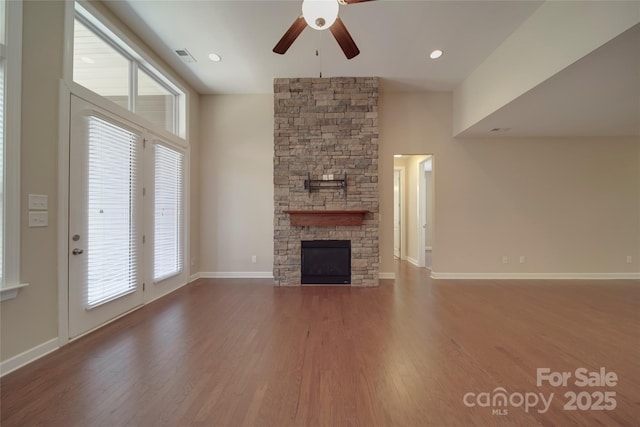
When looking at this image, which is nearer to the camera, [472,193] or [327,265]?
[327,265]

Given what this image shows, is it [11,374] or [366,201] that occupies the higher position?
[366,201]

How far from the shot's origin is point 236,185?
4.78 meters

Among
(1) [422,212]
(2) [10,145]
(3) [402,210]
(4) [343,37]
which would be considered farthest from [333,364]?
(3) [402,210]

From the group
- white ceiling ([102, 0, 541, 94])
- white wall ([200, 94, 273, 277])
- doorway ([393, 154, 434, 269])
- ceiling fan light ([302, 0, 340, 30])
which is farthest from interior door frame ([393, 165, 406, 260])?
ceiling fan light ([302, 0, 340, 30])

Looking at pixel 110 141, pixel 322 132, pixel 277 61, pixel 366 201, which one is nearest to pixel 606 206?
pixel 366 201

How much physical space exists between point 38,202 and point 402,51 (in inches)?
172

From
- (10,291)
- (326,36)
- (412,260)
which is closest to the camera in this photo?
(10,291)

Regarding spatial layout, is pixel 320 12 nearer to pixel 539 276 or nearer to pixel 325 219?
pixel 325 219

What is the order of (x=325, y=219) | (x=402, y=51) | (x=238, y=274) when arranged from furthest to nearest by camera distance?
(x=238, y=274)
(x=325, y=219)
(x=402, y=51)

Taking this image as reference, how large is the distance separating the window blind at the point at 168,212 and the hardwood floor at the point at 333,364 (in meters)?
0.68

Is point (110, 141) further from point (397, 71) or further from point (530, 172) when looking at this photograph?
point (530, 172)

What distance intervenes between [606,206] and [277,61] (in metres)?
6.34

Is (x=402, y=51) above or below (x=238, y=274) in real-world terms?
above

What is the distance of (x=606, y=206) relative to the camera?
15.1 feet
